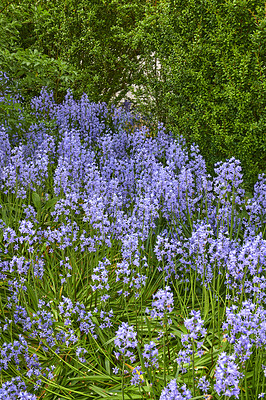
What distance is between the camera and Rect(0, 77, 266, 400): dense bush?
2430mm

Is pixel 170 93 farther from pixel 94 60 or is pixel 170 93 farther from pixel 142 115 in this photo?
pixel 94 60

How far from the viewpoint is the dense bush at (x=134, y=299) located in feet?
7.97

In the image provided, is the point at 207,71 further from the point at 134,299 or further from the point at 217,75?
the point at 134,299

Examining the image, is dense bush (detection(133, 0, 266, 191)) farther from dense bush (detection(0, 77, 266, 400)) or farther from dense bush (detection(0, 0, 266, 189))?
dense bush (detection(0, 77, 266, 400))

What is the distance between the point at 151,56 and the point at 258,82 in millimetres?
2538

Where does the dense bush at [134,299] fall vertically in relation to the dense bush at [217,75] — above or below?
below

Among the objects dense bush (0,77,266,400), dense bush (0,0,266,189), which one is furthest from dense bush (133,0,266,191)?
dense bush (0,77,266,400)

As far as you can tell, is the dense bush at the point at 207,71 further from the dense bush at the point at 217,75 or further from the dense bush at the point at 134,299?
the dense bush at the point at 134,299

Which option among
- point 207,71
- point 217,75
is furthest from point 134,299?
point 207,71

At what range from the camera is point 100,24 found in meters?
8.10

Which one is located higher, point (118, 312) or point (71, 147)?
point (71, 147)

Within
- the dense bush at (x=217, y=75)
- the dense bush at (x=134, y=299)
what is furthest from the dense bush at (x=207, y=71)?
the dense bush at (x=134, y=299)

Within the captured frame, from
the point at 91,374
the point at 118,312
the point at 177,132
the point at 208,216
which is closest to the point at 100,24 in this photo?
the point at 177,132

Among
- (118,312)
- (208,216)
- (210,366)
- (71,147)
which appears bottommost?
(210,366)
